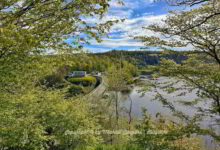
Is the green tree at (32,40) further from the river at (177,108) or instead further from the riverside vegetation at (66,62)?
the river at (177,108)

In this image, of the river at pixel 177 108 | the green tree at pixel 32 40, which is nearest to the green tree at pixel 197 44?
the river at pixel 177 108

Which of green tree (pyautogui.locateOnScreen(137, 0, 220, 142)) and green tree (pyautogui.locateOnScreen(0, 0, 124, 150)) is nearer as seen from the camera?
green tree (pyautogui.locateOnScreen(0, 0, 124, 150))

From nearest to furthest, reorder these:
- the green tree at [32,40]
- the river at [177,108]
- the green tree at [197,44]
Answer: the green tree at [32,40], the green tree at [197,44], the river at [177,108]

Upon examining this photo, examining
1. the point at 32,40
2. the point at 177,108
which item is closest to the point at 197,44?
the point at 32,40

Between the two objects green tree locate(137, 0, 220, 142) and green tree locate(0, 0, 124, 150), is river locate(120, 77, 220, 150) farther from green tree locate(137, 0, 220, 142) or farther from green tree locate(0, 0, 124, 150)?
green tree locate(0, 0, 124, 150)

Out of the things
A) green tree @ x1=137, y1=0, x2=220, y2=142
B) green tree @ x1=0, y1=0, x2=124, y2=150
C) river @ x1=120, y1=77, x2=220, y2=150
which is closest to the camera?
green tree @ x1=0, y1=0, x2=124, y2=150

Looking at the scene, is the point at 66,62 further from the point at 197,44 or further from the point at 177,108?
the point at 177,108

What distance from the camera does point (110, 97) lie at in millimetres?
12000

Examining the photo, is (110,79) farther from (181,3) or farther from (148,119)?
(181,3)

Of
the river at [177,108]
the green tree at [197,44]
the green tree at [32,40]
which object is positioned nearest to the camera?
the green tree at [32,40]

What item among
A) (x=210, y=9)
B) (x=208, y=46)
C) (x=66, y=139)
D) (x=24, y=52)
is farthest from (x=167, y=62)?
(x=66, y=139)

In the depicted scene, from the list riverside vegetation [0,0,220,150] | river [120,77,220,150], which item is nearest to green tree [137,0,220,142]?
riverside vegetation [0,0,220,150]

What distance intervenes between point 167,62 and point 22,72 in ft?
11.9

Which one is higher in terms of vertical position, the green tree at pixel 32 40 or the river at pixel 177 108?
the green tree at pixel 32 40
